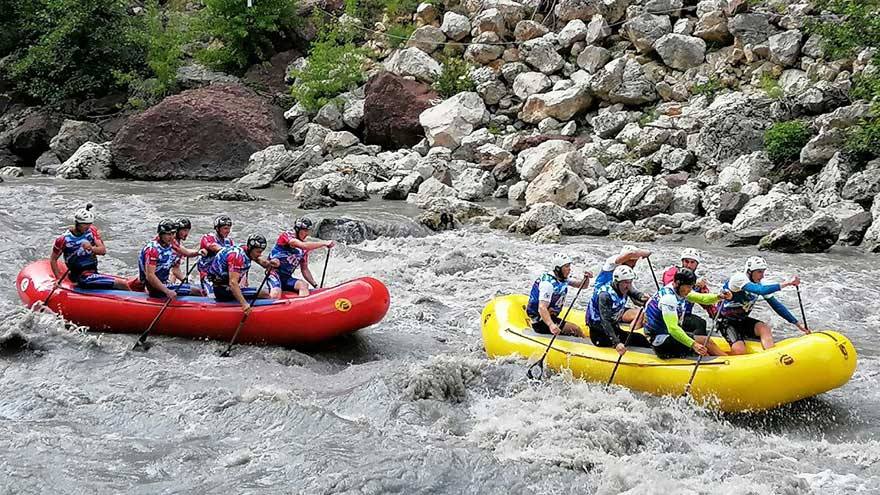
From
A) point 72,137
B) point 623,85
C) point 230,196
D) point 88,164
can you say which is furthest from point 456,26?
point 72,137

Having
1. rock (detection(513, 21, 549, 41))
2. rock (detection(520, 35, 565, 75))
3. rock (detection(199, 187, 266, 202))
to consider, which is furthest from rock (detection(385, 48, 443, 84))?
rock (detection(199, 187, 266, 202))

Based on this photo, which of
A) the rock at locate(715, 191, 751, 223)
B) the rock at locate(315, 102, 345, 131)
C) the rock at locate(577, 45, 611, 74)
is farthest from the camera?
the rock at locate(315, 102, 345, 131)

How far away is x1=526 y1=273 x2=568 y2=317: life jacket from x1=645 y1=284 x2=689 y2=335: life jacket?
3.01ft

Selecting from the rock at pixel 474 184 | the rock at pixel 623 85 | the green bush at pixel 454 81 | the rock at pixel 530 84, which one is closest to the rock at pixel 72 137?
the green bush at pixel 454 81

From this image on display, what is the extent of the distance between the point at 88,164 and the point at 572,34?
11943 mm

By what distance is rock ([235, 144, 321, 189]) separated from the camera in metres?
18.3

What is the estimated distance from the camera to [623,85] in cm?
1820

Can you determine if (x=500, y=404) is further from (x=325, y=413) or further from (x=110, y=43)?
(x=110, y=43)

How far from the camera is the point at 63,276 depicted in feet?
26.1

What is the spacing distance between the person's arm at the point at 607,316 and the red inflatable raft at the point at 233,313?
2102mm

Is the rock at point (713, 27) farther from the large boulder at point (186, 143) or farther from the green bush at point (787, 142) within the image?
the large boulder at point (186, 143)

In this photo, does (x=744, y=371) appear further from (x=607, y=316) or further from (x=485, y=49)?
(x=485, y=49)

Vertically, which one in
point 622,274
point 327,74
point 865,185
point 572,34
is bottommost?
point 865,185

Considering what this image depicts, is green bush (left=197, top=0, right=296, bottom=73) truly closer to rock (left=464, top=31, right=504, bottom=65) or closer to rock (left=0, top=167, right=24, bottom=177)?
rock (left=464, top=31, right=504, bottom=65)
